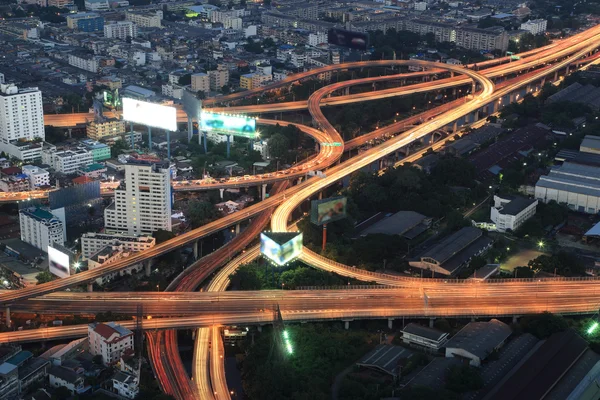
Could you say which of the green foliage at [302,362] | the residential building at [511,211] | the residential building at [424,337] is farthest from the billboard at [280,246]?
A: the residential building at [511,211]

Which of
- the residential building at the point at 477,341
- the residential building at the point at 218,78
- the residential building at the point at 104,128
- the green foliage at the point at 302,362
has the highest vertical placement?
the residential building at the point at 218,78

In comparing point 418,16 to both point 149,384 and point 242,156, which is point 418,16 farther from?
point 149,384

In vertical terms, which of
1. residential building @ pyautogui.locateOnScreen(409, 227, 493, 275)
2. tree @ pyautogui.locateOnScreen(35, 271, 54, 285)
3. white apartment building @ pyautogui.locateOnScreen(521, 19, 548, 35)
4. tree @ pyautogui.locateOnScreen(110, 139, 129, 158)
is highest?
white apartment building @ pyautogui.locateOnScreen(521, 19, 548, 35)

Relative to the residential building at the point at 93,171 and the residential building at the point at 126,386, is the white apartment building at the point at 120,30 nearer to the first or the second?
the residential building at the point at 93,171

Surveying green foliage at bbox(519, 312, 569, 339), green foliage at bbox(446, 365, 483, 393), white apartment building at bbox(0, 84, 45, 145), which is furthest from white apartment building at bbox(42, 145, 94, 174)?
green foliage at bbox(446, 365, 483, 393)

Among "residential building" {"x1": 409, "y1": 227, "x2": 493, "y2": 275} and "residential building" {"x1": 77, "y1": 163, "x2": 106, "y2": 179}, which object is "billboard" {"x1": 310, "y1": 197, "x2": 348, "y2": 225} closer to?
"residential building" {"x1": 409, "y1": 227, "x2": 493, "y2": 275}

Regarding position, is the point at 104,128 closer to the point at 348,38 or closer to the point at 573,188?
the point at 573,188
